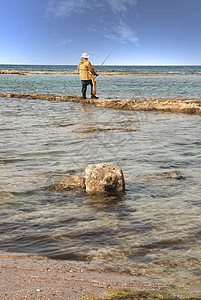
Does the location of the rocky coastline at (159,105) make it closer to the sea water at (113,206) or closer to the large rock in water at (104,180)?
the sea water at (113,206)

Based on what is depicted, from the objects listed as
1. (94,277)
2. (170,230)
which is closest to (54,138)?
(170,230)

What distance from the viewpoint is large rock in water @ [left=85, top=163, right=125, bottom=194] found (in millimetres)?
4859

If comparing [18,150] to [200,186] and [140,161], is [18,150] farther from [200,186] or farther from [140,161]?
[200,186]

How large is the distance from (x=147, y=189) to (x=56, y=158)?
93.9 inches

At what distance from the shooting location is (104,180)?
4.85 meters

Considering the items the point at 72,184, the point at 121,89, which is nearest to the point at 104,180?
the point at 72,184

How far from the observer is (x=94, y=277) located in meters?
2.62

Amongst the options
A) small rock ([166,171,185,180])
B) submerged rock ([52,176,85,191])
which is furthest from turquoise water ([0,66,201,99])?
submerged rock ([52,176,85,191])

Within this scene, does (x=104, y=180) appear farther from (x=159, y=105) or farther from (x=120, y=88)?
(x=120, y=88)

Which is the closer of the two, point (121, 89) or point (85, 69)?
point (85, 69)

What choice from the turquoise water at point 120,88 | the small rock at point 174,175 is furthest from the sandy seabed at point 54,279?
the turquoise water at point 120,88

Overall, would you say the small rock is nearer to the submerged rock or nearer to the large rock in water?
the large rock in water

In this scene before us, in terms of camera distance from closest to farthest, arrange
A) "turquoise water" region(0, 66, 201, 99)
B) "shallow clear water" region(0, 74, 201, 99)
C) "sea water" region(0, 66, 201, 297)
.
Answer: "sea water" region(0, 66, 201, 297) < "shallow clear water" region(0, 74, 201, 99) < "turquoise water" region(0, 66, 201, 99)

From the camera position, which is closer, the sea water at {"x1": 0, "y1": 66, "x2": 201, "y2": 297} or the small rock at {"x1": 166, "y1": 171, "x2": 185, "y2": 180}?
the sea water at {"x1": 0, "y1": 66, "x2": 201, "y2": 297}
